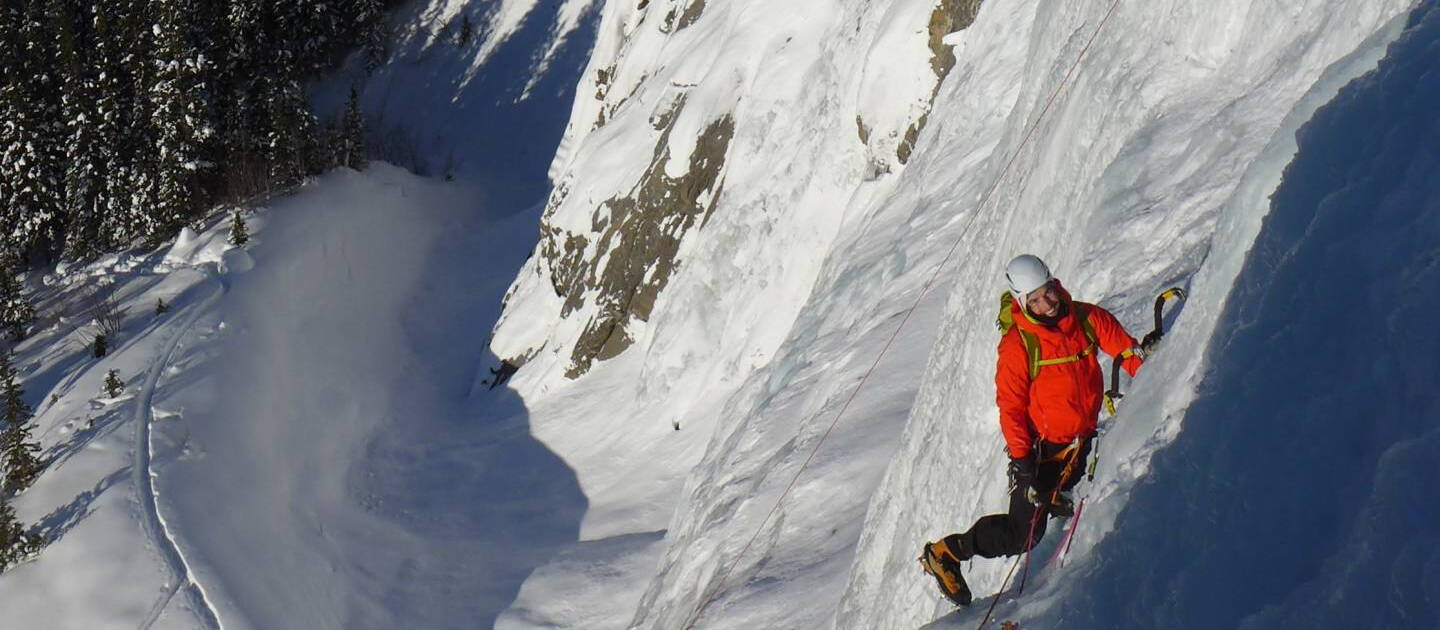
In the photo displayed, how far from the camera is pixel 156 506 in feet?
63.1

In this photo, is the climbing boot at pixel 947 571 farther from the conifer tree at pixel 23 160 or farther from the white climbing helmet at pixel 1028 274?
the conifer tree at pixel 23 160

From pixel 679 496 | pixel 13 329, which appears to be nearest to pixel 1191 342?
pixel 679 496

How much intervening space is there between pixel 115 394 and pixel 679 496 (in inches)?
519

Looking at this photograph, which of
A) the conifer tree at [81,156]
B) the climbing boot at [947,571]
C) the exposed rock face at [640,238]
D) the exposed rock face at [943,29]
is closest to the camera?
the climbing boot at [947,571]

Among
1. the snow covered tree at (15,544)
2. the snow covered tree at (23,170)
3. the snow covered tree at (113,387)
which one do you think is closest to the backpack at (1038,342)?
the snow covered tree at (15,544)

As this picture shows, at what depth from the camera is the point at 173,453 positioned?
21.1m

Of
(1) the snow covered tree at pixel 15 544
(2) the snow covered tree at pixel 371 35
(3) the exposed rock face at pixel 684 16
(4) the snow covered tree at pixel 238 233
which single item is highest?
(2) the snow covered tree at pixel 371 35

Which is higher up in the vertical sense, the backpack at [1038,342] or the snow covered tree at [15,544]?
the backpack at [1038,342]

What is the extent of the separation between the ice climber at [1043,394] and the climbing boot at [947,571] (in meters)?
0.16

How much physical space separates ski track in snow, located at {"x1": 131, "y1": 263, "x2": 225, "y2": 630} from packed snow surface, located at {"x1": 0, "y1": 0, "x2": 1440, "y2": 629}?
103 mm

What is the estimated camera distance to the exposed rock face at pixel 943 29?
15047mm

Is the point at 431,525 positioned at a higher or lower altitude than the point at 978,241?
lower

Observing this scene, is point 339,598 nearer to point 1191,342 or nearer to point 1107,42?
point 1107,42

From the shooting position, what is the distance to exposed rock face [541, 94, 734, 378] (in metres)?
20.5
